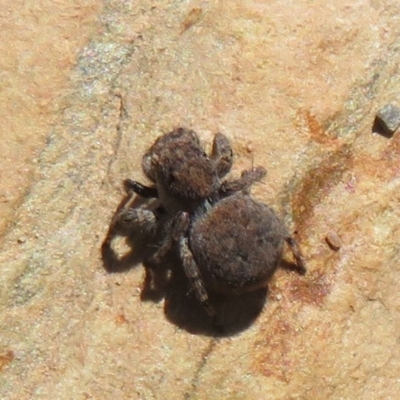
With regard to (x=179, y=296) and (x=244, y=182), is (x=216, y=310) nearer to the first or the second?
(x=179, y=296)

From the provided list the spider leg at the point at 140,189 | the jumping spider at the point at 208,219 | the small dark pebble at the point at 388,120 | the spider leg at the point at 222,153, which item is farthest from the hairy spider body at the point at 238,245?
the small dark pebble at the point at 388,120

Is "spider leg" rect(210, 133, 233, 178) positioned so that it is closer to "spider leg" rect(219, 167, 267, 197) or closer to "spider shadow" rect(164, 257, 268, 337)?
"spider leg" rect(219, 167, 267, 197)

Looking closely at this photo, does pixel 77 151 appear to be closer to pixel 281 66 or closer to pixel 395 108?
pixel 281 66

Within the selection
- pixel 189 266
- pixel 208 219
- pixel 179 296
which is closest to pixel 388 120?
pixel 208 219

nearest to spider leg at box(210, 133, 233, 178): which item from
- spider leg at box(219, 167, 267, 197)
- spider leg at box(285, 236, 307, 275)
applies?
spider leg at box(219, 167, 267, 197)

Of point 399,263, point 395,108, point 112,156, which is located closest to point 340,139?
point 395,108

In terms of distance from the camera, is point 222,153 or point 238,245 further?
point 222,153

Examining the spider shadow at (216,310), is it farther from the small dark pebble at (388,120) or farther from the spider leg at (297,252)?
the small dark pebble at (388,120)

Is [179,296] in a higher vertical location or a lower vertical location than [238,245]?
lower
